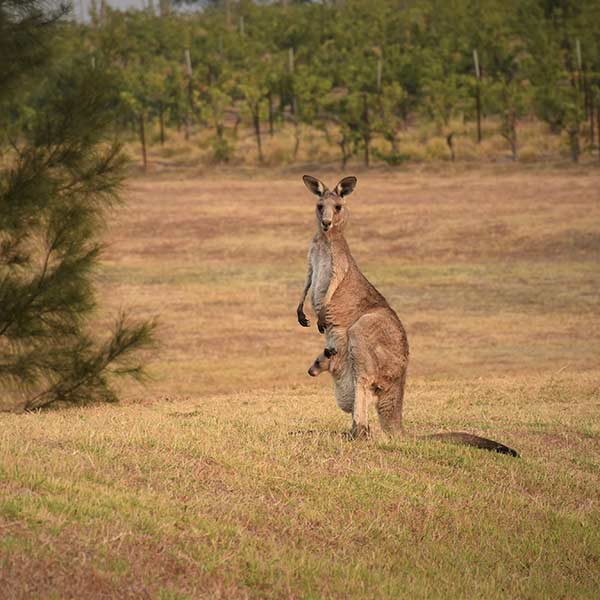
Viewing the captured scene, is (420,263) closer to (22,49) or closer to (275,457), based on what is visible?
(22,49)

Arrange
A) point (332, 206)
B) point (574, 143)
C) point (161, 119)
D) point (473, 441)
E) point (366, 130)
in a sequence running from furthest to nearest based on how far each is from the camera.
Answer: point (161, 119) < point (366, 130) < point (574, 143) < point (332, 206) < point (473, 441)

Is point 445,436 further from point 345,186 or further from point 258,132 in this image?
point 258,132

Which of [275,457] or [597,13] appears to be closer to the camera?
[275,457]

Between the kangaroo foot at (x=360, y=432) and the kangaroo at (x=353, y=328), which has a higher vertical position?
the kangaroo at (x=353, y=328)

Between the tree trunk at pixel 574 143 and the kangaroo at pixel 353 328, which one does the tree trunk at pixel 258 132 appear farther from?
the kangaroo at pixel 353 328

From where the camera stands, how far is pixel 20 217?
16375 millimetres

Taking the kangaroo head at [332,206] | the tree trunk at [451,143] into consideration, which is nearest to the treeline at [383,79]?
the tree trunk at [451,143]

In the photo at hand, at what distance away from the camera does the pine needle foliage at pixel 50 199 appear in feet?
53.3

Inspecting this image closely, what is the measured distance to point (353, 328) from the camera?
370 inches

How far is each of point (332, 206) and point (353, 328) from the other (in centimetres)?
108

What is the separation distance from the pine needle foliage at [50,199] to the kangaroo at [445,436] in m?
7.87

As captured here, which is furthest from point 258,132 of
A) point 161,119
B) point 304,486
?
point 304,486

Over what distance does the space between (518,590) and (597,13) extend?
200 ft

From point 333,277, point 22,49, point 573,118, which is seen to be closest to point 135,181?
point 573,118
